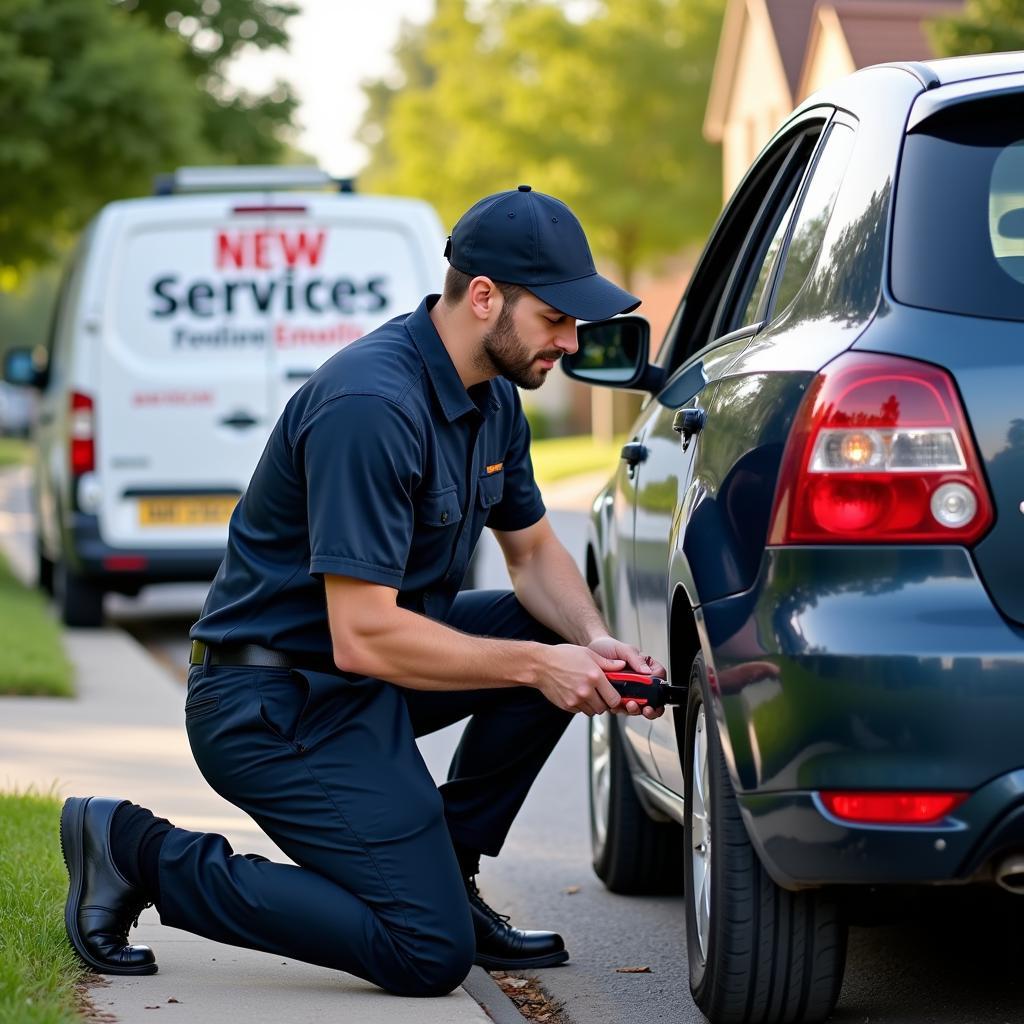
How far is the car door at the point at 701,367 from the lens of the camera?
4156 millimetres

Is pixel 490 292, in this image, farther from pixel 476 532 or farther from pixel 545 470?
pixel 545 470

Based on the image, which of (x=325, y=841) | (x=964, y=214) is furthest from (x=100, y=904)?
(x=964, y=214)

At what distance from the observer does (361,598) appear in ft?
13.3

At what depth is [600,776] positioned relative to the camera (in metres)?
5.50

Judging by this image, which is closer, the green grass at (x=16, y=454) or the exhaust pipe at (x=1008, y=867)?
the exhaust pipe at (x=1008, y=867)

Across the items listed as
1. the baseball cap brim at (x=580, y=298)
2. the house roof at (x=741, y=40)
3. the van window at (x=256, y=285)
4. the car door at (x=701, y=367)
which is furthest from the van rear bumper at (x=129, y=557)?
the house roof at (x=741, y=40)

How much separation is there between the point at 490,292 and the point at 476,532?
1.85 feet

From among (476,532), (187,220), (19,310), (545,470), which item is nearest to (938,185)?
(476,532)

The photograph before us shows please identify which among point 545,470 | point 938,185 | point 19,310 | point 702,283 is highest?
point 938,185

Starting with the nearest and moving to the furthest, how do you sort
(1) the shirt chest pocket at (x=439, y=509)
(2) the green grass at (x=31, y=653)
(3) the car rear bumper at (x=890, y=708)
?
(3) the car rear bumper at (x=890, y=708) → (1) the shirt chest pocket at (x=439, y=509) → (2) the green grass at (x=31, y=653)

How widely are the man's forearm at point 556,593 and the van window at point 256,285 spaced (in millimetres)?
6014

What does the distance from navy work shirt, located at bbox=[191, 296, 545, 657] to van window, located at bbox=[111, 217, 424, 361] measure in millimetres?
6358

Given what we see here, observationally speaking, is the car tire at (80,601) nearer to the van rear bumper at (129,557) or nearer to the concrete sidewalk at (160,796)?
the concrete sidewalk at (160,796)

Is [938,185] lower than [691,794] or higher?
higher
